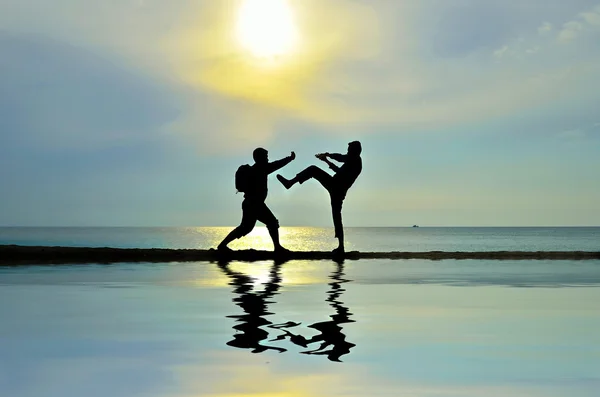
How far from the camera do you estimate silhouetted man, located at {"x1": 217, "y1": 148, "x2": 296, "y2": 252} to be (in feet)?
70.4

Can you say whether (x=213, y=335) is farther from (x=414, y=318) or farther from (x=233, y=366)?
(x=414, y=318)

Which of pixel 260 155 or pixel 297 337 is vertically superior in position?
pixel 260 155

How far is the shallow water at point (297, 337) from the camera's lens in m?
5.96

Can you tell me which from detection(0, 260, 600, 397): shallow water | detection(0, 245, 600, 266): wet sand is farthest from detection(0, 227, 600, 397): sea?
detection(0, 245, 600, 266): wet sand

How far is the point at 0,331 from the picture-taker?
8523mm

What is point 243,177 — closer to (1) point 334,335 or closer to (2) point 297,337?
(1) point 334,335

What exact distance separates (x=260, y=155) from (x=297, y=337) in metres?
13.8

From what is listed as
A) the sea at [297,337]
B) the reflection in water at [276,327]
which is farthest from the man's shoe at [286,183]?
the reflection in water at [276,327]

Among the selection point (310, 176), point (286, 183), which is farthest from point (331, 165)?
point (286, 183)

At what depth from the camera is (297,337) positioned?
26.2ft

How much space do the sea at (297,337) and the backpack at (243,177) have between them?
5984 mm

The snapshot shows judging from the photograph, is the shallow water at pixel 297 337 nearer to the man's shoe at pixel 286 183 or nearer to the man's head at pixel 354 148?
the man's shoe at pixel 286 183

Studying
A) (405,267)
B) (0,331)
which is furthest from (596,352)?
(405,267)

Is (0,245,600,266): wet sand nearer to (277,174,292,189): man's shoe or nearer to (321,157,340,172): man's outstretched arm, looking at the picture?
(277,174,292,189): man's shoe
